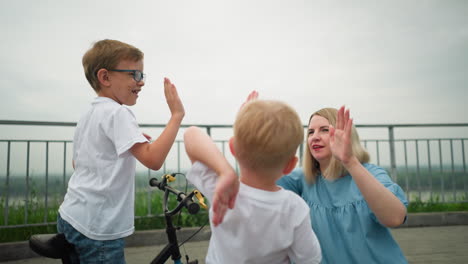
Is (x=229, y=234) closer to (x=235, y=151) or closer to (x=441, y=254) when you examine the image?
(x=235, y=151)

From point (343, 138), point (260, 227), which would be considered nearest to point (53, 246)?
point (260, 227)

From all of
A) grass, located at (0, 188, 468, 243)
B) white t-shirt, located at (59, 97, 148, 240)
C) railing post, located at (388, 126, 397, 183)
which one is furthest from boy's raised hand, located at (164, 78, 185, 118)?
railing post, located at (388, 126, 397, 183)

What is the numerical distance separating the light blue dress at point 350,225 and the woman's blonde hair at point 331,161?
0.16 feet

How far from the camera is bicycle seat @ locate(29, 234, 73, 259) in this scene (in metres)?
1.66

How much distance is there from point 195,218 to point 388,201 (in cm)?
474

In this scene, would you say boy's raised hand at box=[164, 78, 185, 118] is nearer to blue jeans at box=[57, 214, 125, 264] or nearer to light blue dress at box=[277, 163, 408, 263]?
blue jeans at box=[57, 214, 125, 264]

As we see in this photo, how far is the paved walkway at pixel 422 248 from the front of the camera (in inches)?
169

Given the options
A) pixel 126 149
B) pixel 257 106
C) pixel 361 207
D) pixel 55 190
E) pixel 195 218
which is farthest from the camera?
pixel 195 218

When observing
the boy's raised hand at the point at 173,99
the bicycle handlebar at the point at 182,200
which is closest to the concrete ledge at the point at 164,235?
the bicycle handlebar at the point at 182,200

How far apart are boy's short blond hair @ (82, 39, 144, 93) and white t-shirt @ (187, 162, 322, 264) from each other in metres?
0.93

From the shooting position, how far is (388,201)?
1.59m

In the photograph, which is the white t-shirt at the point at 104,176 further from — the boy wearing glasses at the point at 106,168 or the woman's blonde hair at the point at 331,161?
the woman's blonde hair at the point at 331,161

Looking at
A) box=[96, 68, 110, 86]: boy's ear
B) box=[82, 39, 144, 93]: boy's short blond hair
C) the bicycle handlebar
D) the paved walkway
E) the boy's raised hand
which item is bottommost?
the paved walkway

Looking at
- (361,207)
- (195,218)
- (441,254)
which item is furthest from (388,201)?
(195,218)
